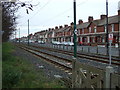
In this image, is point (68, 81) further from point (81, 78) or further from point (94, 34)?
point (94, 34)

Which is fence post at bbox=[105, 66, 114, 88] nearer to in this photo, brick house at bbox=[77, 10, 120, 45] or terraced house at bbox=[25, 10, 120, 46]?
terraced house at bbox=[25, 10, 120, 46]

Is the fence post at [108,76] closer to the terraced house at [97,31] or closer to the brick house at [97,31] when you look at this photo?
the terraced house at [97,31]

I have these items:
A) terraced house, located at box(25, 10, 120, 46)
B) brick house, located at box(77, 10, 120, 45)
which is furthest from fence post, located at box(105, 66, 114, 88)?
brick house, located at box(77, 10, 120, 45)

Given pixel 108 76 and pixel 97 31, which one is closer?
pixel 108 76

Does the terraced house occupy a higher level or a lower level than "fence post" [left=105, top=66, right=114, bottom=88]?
higher

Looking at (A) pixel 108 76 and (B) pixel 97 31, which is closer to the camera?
(A) pixel 108 76

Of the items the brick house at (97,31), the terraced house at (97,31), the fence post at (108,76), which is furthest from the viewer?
the brick house at (97,31)

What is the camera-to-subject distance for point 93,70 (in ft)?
18.2

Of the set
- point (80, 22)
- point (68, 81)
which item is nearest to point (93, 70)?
point (68, 81)

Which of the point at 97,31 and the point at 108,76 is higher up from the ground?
the point at 97,31

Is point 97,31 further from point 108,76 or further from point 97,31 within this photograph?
point 108,76

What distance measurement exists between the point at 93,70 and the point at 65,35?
79351 millimetres

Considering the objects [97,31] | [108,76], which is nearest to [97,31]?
[97,31]

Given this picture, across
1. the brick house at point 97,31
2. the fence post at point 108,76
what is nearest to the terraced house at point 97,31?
the brick house at point 97,31
